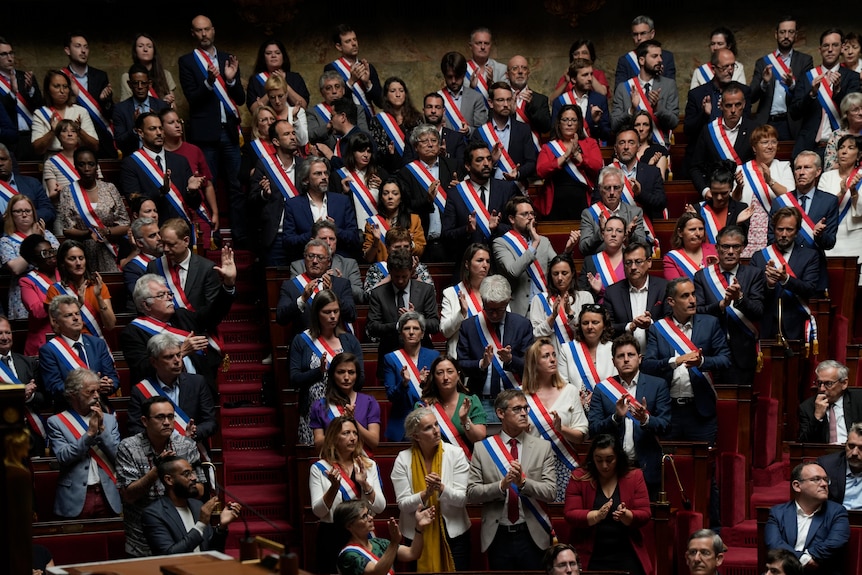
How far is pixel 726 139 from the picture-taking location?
10023 mm

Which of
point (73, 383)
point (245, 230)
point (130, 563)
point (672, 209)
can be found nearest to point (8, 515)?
point (130, 563)

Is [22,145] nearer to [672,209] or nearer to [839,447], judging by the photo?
[672,209]

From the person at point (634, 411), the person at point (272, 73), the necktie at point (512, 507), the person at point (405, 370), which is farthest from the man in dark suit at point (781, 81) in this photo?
the necktie at point (512, 507)

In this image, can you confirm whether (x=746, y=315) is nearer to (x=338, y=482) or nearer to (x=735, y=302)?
(x=735, y=302)

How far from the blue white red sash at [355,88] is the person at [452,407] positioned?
361cm

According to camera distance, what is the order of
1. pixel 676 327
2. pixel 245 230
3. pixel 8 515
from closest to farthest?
pixel 8 515, pixel 676 327, pixel 245 230

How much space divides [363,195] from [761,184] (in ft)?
7.75

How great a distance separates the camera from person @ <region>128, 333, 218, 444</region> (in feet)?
23.9

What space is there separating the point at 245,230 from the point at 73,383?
300 centimetres

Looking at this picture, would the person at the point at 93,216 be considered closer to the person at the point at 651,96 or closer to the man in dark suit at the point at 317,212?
the man in dark suit at the point at 317,212

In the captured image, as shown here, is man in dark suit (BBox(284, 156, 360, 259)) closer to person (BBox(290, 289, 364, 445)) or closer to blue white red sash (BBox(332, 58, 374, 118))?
person (BBox(290, 289, 364, 445))

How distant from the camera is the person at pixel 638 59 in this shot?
10867mm

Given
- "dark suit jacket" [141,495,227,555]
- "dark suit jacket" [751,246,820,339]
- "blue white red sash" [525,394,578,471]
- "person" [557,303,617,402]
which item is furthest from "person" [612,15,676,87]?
"dark suit jacket" [141,495,227,555]

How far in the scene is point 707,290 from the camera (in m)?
8.30
